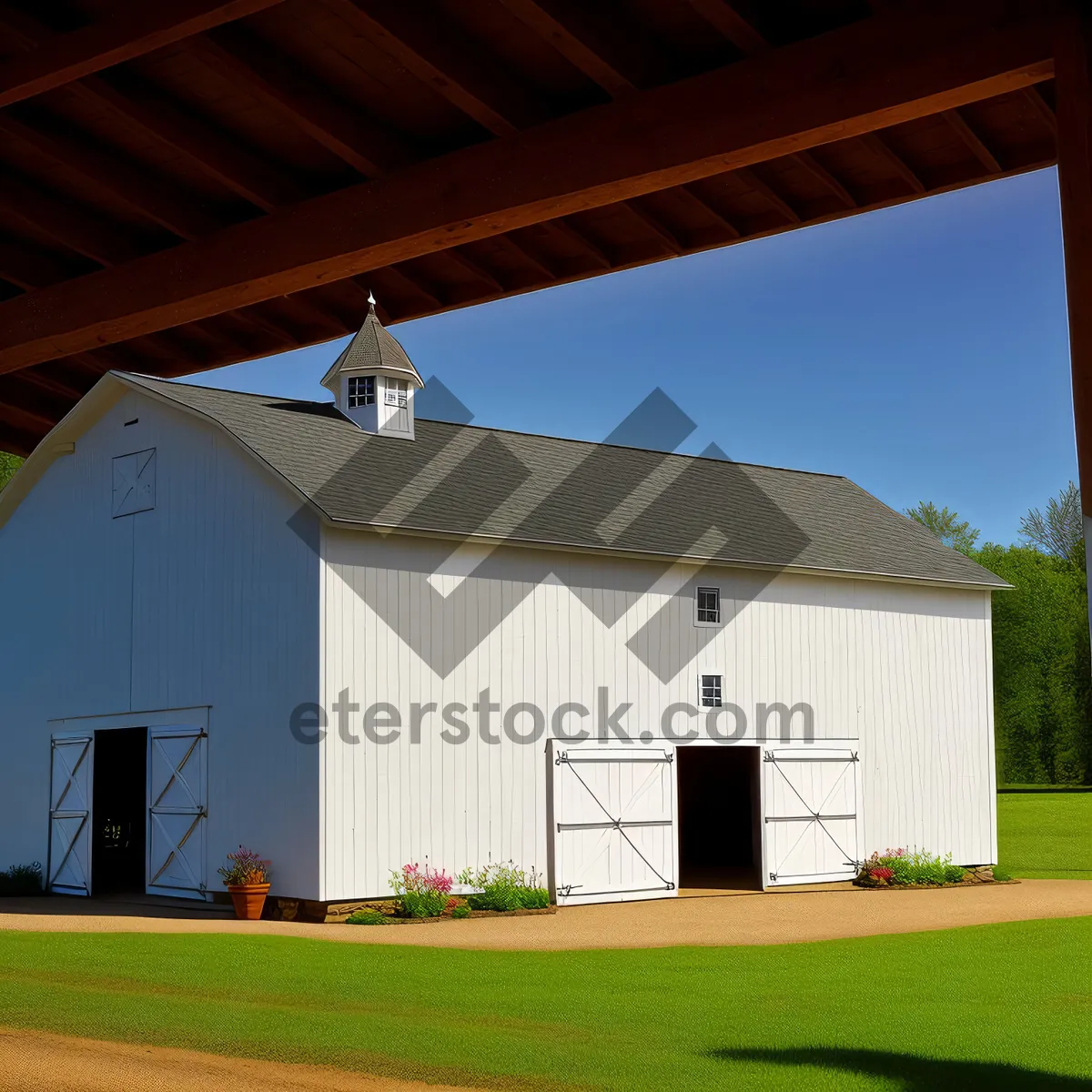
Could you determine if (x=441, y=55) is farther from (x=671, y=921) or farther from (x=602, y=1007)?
(x=671, y=921)

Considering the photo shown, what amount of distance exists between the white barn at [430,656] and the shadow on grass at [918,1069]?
9120 mm

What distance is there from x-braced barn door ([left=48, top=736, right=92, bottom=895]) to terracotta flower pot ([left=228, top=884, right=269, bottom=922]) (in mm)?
3900

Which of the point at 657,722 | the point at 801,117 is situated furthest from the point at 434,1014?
the point at 657,722

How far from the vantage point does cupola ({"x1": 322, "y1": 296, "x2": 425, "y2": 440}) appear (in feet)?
66.3

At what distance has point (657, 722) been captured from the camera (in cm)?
1914

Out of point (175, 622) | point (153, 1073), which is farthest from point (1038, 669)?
point (153, 1073)

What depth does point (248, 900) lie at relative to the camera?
1595 centimetres

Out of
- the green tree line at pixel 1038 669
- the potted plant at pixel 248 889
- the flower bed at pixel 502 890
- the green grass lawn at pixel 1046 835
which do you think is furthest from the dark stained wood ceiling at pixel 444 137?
the green tree line at pixel 1038 669

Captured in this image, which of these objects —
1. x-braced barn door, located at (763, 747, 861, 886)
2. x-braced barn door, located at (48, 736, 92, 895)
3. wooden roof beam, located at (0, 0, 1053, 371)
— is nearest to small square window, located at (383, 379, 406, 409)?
x-braced barn door, located at (48, 736, 92, 895)

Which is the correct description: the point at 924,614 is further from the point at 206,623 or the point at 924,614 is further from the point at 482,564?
the point at 206,623

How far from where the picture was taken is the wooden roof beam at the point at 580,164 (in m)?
3.51

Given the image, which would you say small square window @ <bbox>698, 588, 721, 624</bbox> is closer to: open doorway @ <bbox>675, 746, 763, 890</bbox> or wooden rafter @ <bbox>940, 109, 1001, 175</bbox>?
open doorway @ <bbox>675, 746, 763, 890</bbox>

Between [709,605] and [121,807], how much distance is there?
32.6 ft

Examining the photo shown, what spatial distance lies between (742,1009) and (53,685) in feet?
44.8
